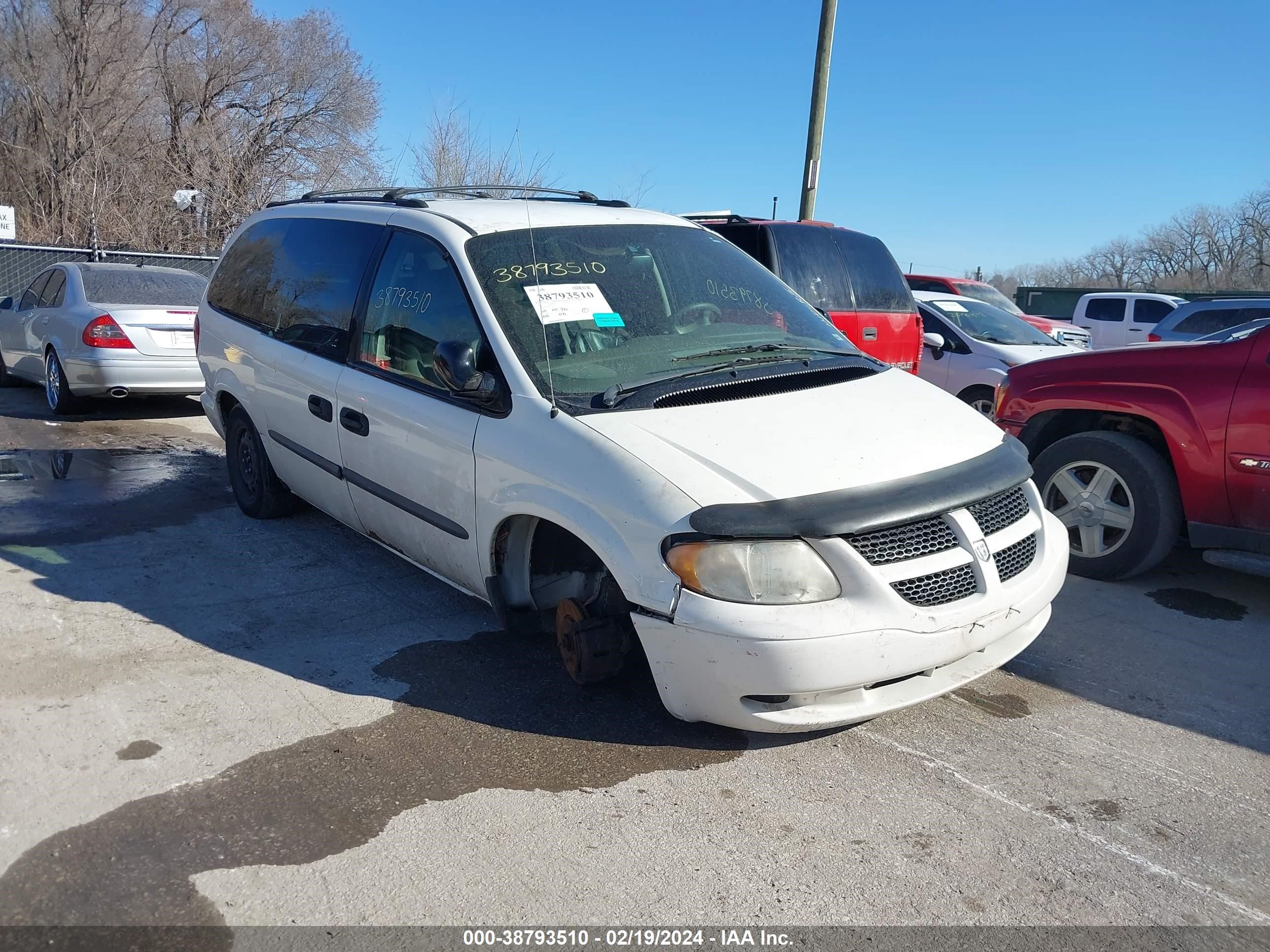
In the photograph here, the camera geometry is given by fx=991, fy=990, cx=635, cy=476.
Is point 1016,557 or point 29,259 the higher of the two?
point 29,259

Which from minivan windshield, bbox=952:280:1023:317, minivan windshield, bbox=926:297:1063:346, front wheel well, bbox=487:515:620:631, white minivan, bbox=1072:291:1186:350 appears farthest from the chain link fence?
white minivan, bbox=1072:291:1186:350

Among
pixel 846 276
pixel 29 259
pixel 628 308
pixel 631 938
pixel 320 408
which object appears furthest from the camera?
pixel 29 259

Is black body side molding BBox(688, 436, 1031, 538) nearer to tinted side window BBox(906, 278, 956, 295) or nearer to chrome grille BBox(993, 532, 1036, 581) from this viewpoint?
chrome grille BBox(993, 532, 1036, 581)

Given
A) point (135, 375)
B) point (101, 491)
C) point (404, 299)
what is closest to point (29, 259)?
point (135, 375)

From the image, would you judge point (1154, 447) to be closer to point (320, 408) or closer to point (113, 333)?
point (320, 408)

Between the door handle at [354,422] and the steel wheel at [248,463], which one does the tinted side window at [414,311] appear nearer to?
the door handle at [354,422]

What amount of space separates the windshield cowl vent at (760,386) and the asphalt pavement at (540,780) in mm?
1121

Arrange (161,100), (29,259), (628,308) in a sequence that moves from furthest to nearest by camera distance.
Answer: (161,100) → (29,259) → (628,308)

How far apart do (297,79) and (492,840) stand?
27.6m

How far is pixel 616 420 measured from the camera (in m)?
3.41

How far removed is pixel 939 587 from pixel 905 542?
0.19m

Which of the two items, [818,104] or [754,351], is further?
[818,104]

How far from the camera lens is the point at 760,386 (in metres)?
3.75

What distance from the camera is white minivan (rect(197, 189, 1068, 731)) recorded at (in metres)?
3.02
